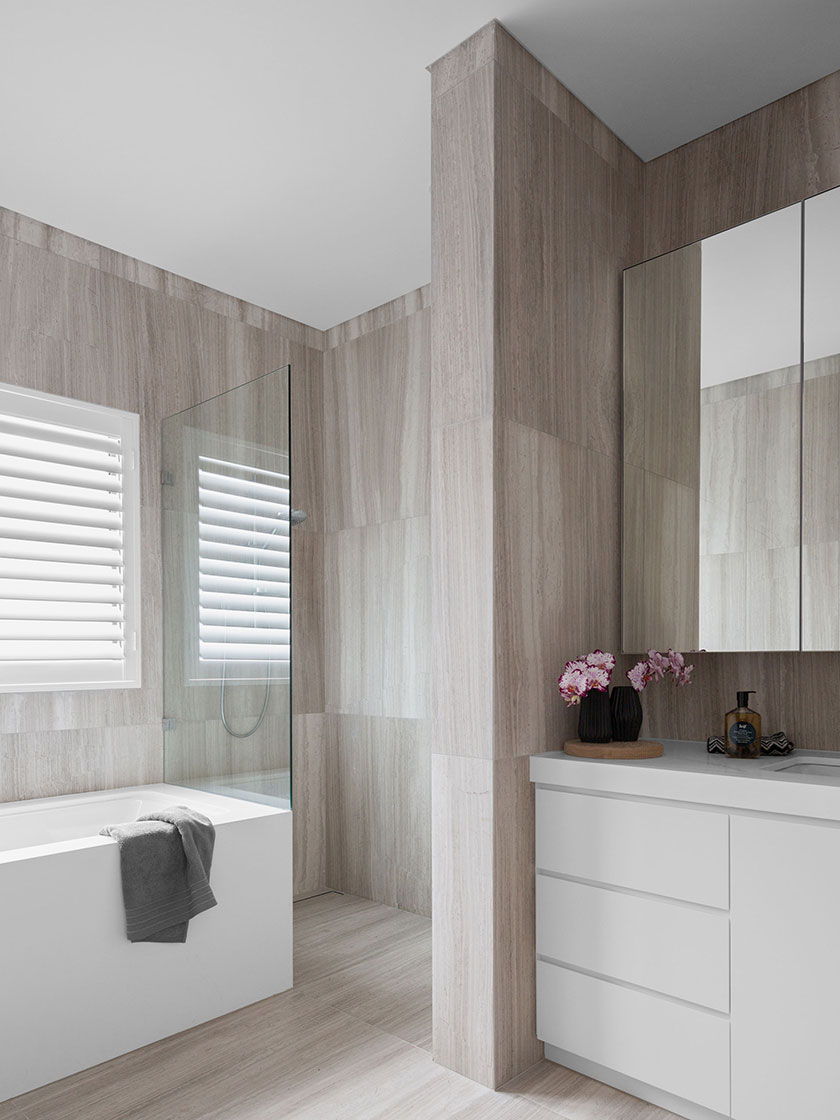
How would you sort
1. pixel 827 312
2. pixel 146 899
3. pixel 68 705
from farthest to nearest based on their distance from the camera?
pixel 68 705
pixel 146 899
pixel 827 312

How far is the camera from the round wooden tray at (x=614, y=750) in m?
2.22

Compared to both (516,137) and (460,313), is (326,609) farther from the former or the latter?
(516,137)

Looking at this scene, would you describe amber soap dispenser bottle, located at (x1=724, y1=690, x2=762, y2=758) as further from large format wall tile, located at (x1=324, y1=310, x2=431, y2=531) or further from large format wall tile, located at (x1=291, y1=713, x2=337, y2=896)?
large format wall tile, located at (x1=291, y1=713, x2=337, y2=896)

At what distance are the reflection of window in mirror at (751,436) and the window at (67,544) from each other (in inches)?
86.4

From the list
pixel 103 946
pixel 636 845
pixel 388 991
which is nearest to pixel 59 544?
pixel 103 946

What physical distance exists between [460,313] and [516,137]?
0.52 meters

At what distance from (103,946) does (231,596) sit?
3.81 feet

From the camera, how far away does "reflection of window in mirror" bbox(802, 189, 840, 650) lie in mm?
2188

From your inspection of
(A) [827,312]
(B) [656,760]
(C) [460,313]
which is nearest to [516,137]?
(C) [460,313]

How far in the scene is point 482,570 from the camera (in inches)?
87.3

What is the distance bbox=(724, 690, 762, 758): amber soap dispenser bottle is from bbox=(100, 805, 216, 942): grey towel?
63.2 inches

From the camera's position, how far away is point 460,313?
2320 millimetres

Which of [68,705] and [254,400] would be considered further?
[68,705]

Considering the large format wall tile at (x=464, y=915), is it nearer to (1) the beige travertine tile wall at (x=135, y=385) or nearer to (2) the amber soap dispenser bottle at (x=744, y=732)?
(2) the amber soap dispenser bottle at (x=744, y=732)
